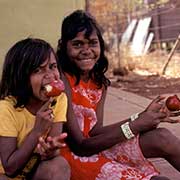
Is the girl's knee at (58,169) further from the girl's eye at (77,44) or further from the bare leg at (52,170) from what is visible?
the girl's eye at (77,44)

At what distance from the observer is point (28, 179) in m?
2.92

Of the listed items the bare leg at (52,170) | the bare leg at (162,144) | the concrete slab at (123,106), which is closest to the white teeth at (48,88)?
the bare leg at (52,170)

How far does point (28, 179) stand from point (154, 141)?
822mm

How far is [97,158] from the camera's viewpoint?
3473mm

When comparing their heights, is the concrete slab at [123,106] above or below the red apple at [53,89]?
below

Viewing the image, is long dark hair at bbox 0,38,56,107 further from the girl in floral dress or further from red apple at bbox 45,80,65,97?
the girl in floral dress

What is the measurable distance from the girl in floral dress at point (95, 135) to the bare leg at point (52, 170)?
0.43 m

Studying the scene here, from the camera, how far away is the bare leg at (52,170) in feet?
9.29

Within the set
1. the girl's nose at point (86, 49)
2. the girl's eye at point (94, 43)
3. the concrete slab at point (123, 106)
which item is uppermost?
the girl's eye at point (94, 43)

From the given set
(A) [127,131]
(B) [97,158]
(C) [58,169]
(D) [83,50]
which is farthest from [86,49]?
(C) [58,169]

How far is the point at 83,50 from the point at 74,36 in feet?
0.31

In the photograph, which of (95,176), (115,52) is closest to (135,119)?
(95,176)

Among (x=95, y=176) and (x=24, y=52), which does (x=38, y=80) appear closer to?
(x=24, y=52)

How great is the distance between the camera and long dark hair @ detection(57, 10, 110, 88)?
335cm
